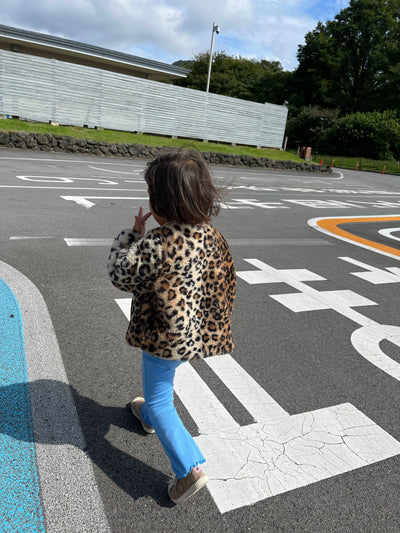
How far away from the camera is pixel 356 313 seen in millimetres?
4539

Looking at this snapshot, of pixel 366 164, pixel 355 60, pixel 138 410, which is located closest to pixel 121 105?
pixel 138 410

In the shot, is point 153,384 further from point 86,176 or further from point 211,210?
point 86,176

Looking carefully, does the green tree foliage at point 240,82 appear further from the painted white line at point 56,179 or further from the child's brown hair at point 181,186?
the child's brown hair at point 181,186

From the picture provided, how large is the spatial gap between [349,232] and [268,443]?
285 inches

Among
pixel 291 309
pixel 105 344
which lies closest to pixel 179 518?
pixel 105 344

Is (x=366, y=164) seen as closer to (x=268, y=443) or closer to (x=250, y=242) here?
(x=250, y=242)

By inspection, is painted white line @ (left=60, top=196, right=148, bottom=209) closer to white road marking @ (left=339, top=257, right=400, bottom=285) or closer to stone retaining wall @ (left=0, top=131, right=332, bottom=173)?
white road marking @ (left=339, top=257, right=400, bottom=285)

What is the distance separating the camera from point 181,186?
1.77 m

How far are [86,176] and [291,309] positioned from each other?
30.7 feet

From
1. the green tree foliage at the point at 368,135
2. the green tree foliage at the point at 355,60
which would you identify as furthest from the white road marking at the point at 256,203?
the green tree foliage at the point at 355,60

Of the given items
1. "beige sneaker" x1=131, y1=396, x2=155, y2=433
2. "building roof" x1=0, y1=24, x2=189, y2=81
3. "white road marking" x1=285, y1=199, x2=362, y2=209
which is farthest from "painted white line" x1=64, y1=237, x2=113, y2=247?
"building roof" x1=0, y1=24, x2=189, y2=81

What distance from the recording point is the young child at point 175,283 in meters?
1.81

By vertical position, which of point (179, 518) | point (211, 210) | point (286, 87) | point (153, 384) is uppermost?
point (286, 87)

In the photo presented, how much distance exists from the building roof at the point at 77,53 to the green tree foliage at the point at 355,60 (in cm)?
3207
